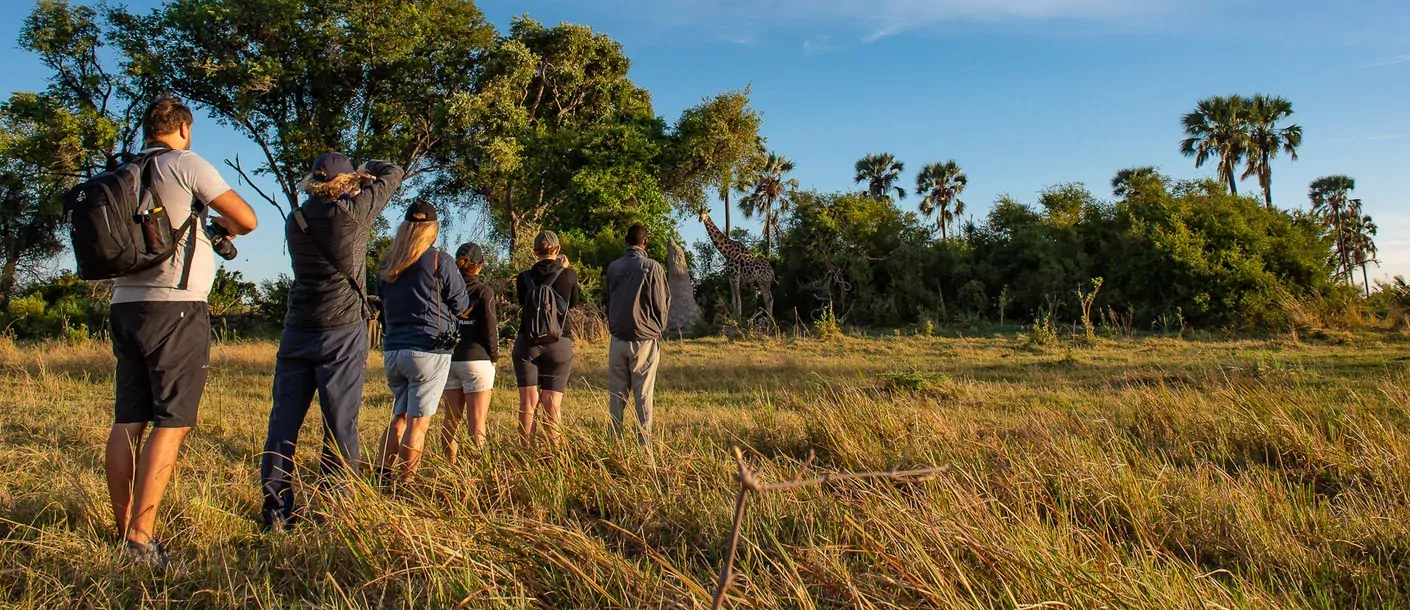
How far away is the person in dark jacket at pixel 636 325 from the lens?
19.4 feet

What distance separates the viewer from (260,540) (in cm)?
345

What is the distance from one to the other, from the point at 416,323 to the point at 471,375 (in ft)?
2.04

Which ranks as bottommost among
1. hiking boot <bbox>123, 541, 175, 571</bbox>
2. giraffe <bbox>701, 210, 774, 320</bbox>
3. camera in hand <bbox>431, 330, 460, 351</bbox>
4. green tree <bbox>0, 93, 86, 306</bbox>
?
hiking boot <bbox>123, 541, 175, 571</bbox>

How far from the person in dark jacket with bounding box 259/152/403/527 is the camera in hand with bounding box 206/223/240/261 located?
31 cm

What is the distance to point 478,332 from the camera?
510 centimetres

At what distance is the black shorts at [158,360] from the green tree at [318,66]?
61.8 ft

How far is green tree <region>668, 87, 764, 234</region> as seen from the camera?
73.4 feet

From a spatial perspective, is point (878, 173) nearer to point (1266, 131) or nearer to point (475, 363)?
point (1266, 131)

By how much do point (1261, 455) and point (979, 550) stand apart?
11.0 ft

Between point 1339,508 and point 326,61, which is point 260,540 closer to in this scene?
point 1339,508

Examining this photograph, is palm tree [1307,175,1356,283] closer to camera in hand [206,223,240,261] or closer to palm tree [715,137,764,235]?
palm tree [715,137,764,235]

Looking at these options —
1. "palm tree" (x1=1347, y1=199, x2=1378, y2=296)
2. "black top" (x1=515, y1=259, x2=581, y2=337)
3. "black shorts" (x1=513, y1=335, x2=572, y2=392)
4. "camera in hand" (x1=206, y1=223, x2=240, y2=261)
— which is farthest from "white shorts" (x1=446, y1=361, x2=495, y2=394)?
"palm tree" (x1=1347, y1=199, x2=1378, y2=296)

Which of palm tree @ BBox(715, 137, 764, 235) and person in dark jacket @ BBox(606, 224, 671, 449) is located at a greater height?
palm tree @ BBox(715, 137, 764, 235)

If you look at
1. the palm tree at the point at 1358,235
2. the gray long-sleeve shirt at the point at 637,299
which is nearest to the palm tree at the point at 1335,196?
the palm tree at the point at 1358,235
